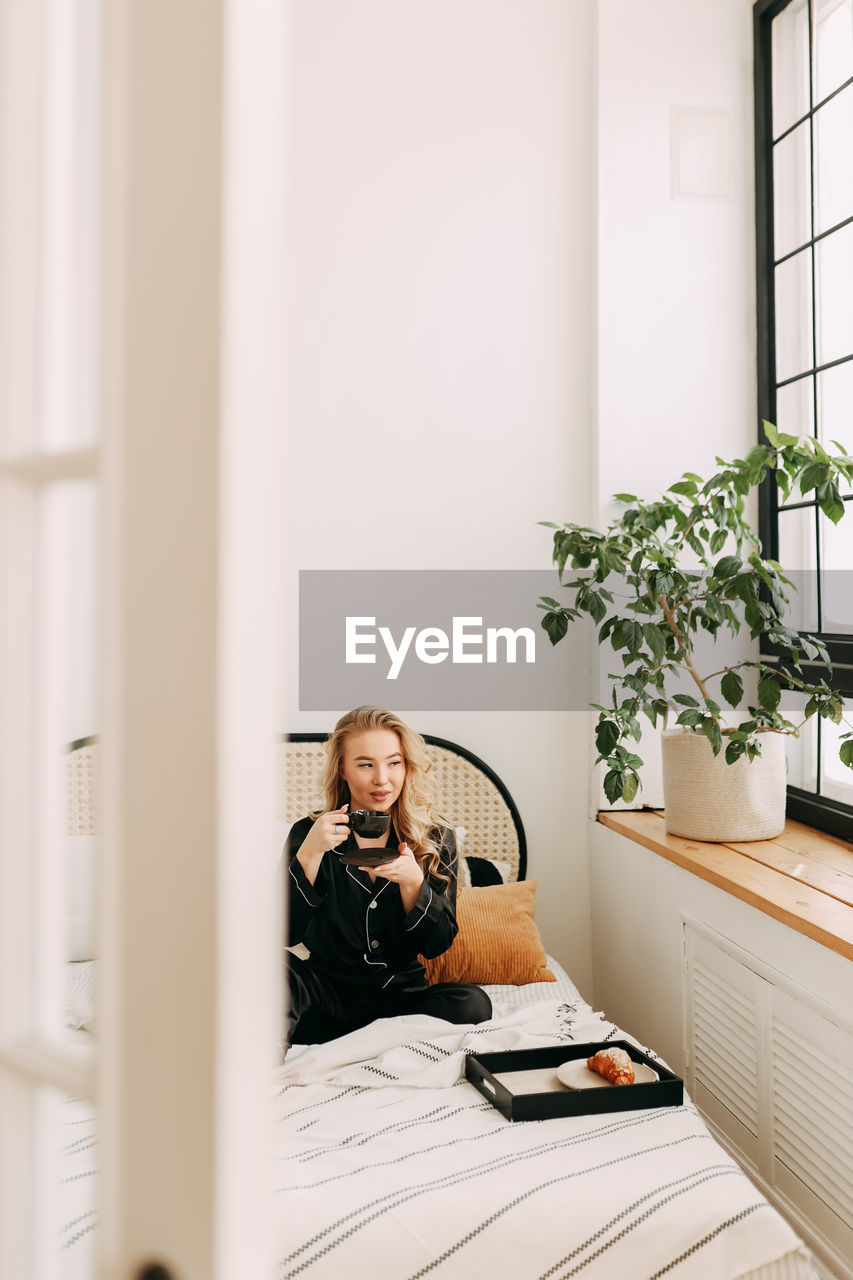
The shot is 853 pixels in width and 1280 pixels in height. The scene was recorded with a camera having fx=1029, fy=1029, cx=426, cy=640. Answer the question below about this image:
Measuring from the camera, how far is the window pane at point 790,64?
110 inches

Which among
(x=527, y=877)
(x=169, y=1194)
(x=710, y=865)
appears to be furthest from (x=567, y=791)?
(x=169, y=1194)

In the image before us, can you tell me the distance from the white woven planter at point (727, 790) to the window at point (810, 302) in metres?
0.20

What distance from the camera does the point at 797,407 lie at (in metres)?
2.84

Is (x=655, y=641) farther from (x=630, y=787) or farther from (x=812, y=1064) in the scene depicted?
(x=812, y=1064)

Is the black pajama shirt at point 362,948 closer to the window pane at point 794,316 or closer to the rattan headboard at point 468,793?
the rattan headboard at point 468,793

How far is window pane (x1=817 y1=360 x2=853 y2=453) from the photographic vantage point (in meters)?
2.59

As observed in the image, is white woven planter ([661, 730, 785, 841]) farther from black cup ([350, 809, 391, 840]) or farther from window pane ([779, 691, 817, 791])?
black cup ([350, 809, 391, 840])

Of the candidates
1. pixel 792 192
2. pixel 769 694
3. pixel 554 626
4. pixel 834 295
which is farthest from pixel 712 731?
pixel 792 192

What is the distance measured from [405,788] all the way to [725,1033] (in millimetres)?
858

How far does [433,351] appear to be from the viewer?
297 cm

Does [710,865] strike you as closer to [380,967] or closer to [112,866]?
[380,967]

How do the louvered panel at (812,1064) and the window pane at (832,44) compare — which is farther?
the window pane at (832,44)

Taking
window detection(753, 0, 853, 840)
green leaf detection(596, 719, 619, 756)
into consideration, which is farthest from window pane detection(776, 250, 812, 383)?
green leaf detection(596, 719, 619, 756)

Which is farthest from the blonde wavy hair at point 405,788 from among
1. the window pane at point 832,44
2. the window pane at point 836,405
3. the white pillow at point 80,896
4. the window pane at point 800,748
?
the window pane at point 832,44
